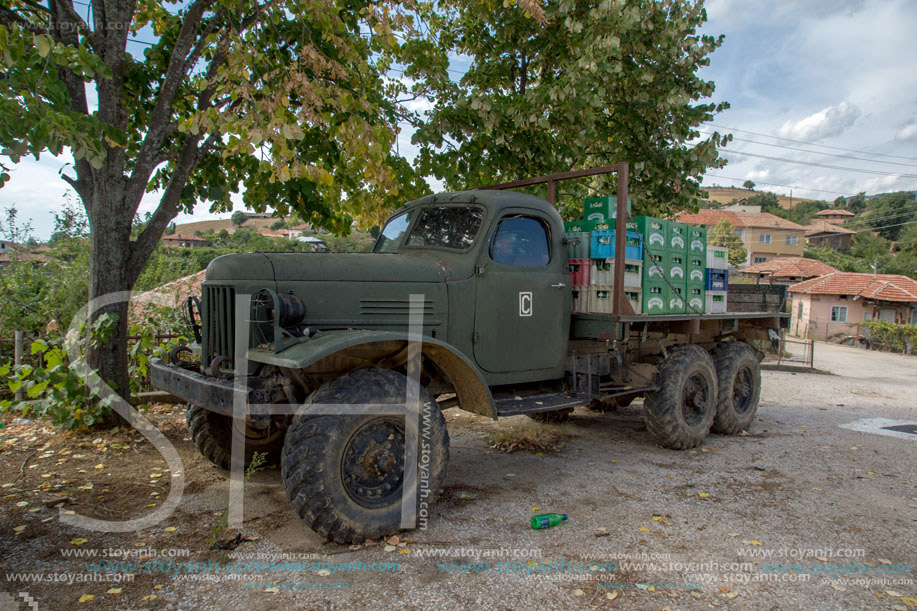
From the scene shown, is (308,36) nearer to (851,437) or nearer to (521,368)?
(521,368)

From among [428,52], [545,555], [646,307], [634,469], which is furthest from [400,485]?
[428,52]

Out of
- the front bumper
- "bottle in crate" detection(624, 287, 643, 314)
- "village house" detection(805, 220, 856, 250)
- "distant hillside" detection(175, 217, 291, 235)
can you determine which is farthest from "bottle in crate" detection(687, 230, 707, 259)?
"village house" detection(805, 220, 856, 250)

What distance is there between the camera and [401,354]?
162 inches

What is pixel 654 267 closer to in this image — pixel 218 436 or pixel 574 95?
pixel 574 95

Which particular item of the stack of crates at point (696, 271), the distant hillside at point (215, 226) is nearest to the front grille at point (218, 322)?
the stack of crates at point (696, 271)

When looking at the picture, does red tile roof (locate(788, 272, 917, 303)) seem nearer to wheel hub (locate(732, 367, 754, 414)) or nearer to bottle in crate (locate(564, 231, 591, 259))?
wheel hub (locate(732, 367, 754, 414))

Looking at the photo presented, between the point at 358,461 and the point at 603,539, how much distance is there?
1.59 metres

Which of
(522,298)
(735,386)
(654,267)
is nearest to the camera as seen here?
(522,298)

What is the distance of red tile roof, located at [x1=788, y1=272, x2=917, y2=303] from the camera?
30.5 meters

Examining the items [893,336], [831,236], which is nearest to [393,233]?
[893,336]

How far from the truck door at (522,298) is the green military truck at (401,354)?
0.01 metres

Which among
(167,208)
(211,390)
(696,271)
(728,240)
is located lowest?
(211,390)

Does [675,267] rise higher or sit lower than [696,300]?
Answer: higher

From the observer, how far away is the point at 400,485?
373 cm
